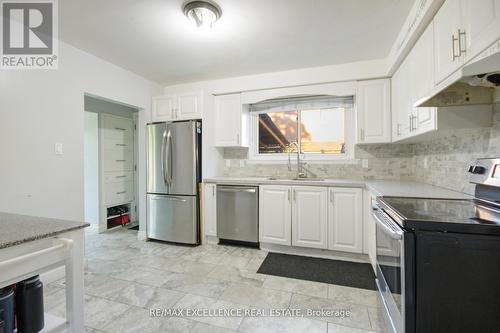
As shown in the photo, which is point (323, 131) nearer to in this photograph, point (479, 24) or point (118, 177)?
point (479, 24)

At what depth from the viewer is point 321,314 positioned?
5.72 ft

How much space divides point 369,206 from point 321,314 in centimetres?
127

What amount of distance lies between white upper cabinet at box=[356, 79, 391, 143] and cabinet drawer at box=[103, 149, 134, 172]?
13.0 ft

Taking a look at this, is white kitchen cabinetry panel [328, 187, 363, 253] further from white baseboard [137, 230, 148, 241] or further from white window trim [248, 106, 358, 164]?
white baseboard [137, 230, 148, 241]

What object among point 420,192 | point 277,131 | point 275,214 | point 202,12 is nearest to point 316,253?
point 275,214

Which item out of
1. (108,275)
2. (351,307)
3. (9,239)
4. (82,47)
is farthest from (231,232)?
(82,47)

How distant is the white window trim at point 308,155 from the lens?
324cm

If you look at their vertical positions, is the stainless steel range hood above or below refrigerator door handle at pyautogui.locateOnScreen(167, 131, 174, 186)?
above

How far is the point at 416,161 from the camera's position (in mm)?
2848

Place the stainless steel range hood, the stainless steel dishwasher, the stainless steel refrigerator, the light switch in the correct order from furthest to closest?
the stainless steel refrigerator, the stainless steel dishwasher, the light switch, the stainless steel range hood

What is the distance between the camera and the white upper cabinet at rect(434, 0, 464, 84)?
131 centimetres

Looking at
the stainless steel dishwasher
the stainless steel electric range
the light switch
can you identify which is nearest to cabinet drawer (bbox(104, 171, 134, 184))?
the light switch

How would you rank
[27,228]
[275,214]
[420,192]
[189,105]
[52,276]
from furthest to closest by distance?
[189,105]
[275,214]
[52,276]
[420,192]
[27,228]
